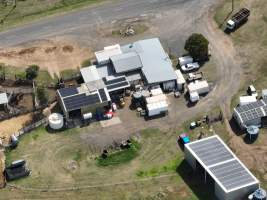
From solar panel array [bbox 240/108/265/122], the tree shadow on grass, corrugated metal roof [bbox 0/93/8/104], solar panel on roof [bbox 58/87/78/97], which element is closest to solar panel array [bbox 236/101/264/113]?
solar panel array [bbox 240/108/265/122]

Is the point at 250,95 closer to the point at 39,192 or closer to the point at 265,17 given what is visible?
the point at 265,17

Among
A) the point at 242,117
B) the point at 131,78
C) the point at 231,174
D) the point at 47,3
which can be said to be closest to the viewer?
the point at 231,174

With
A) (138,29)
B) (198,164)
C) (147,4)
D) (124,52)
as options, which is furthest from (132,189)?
(147,4)

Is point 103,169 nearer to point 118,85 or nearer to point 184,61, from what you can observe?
point 118,85

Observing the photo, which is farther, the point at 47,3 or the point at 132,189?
the point at 47,3

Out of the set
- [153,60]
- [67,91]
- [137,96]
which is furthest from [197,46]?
[67,91]

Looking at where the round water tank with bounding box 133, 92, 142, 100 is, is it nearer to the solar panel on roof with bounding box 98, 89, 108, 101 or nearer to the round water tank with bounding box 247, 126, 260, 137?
the solar panel on roof with bounding box 98, 89, 108, 101

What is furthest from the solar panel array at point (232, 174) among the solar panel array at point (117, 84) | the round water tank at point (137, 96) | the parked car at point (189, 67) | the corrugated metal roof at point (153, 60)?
the parked car at point (189, 67)

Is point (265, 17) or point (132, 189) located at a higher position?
point (265, 17)

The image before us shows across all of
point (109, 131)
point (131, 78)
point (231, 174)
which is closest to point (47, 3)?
point (131, 78)

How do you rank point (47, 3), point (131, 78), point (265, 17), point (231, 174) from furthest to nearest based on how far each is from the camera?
point (47, 3)
point (265, 17)
point (131, 78)
point (231, 174)
